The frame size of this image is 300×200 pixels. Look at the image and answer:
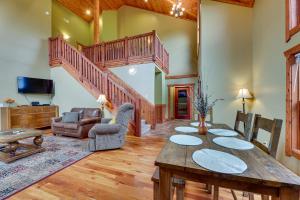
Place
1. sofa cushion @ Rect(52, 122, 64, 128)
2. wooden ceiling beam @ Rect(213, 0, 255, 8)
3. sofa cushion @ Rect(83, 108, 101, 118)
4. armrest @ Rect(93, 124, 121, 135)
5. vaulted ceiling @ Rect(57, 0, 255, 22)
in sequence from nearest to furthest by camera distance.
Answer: armrest @ Rect(93, 124, 121, 135) → wooden ceiling beam @ Rect(213, 0, 255, 8) → sofa cushion @ Rect(52, 122, 64, 128) → sofa cushion @ Rect(83, 108, 101, 118) → vaulted ceiling @ Rect(57, 0, 255, 22)

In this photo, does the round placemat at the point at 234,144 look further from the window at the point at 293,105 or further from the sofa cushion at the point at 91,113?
the sofa cushion at the point at 91,113

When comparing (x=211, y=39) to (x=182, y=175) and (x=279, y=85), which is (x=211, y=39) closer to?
(x=279, y=85)

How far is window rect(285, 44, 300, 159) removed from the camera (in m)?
2.37

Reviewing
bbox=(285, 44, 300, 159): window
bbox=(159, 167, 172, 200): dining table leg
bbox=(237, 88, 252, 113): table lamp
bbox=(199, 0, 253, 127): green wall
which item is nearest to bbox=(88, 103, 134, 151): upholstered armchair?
bbox=(159, 167, 172, 200): dining table leg

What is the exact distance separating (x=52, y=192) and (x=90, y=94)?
383 cm

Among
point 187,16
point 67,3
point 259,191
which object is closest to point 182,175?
point 259,191

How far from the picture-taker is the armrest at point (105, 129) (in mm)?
3268

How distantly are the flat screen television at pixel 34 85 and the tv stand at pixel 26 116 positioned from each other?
0.69 meters

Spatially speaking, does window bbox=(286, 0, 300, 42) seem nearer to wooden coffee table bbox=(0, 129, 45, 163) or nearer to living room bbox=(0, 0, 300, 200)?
living room bbox=(0, 0, 300, 200)

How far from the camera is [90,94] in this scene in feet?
17.7

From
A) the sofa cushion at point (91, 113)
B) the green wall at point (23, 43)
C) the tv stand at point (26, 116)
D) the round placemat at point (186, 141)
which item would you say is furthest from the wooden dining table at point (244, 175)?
the green wall at point (23, 43)

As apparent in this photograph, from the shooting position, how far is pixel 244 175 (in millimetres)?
889

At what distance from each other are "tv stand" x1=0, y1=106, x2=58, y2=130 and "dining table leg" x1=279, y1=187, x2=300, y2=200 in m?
6.27

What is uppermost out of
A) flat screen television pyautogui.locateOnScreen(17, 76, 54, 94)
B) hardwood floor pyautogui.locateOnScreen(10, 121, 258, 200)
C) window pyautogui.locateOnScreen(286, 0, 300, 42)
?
window pyautogui.locateOnScreen(286, 0, 300, 42)
